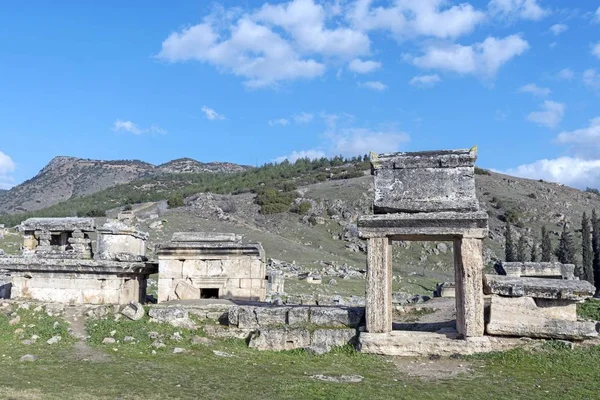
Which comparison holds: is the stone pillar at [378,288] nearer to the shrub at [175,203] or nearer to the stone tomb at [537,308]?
the stone tomb at [537,308]

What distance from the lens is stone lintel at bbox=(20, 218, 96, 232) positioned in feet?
59.2

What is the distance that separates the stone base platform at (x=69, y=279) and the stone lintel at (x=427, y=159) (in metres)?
8.09

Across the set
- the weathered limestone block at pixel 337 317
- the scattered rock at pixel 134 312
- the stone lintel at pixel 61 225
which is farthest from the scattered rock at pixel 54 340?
the stone lintel at pixel 61 225

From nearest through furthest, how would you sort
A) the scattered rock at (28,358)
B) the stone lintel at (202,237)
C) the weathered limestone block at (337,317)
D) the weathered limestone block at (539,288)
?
the scattered rock at (28,358), the weathered limestone block at (539,288), the weathered limestone block at (337,317), the stone lintel at (202,237)

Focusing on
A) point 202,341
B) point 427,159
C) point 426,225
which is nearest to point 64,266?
point 202,341

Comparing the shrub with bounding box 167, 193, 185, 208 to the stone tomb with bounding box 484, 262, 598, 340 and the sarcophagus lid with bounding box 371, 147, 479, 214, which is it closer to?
the sarcophagus lid with bounding box 371, 147, 479, 214

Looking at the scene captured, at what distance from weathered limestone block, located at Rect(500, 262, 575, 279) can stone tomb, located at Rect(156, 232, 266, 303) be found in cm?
843

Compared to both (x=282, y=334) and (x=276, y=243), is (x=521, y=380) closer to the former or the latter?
(x=282, y=334)

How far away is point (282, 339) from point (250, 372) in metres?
2.12

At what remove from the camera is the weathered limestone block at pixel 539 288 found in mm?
11516

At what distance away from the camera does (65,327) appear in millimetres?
12945

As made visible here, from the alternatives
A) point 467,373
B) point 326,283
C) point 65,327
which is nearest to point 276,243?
point 326,283

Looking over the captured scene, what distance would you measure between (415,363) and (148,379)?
5.05 m

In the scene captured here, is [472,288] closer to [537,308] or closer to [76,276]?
[537,308]
